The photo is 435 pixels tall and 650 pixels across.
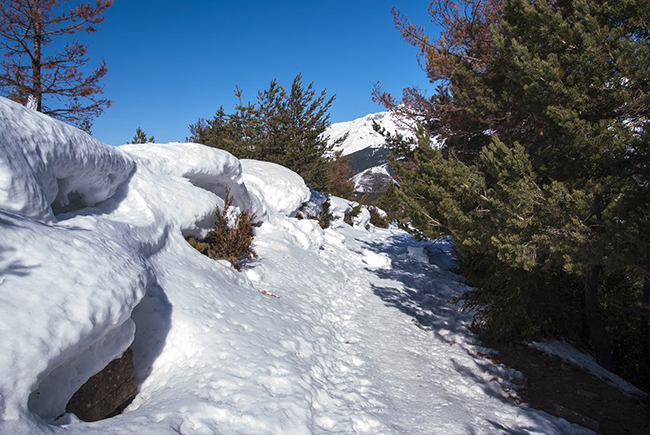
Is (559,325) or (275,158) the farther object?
(275,158)

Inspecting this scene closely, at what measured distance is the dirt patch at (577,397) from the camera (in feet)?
13.3

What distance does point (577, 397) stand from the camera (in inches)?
182

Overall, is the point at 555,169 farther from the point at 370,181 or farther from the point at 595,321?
the point at 370,181

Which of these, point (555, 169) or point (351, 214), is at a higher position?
point (555, 169)

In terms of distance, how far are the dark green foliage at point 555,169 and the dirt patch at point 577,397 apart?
587 mm

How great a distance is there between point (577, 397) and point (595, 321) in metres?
2.34

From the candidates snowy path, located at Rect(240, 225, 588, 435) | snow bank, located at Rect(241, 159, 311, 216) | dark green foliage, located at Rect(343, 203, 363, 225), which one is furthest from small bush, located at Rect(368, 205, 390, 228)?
snowy path, located at Rect(240, 225, 588, 435)

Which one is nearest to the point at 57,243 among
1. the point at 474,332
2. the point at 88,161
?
the point at 88,161

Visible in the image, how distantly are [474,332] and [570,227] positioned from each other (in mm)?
3402

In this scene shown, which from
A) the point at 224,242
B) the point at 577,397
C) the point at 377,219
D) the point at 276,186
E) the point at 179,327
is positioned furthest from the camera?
the point at 377,219

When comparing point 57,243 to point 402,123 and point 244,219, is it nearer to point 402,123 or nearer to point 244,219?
point 244,219

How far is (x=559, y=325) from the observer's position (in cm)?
618

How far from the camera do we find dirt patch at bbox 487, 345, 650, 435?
4043mm

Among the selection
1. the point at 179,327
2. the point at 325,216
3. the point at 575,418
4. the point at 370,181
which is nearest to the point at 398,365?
the point at 575,418
